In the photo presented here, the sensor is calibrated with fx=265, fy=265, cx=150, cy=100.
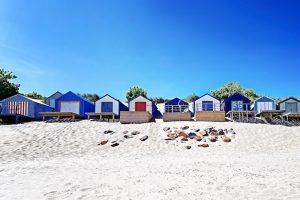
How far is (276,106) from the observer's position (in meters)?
33.7

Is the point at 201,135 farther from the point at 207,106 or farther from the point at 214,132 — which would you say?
the point at 207,106

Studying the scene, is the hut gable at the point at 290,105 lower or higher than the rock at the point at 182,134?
higher

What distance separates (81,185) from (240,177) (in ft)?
16.4

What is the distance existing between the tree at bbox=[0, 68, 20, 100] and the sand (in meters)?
24.6

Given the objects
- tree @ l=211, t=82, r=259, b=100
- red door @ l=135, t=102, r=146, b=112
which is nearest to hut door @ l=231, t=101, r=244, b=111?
red door @ l=135, t=102, r=146, b=112

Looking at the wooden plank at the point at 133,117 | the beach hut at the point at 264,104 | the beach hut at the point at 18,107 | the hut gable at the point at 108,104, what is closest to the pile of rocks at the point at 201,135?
the wooden plank at the point at 133,117

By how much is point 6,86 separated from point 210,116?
1278 inches

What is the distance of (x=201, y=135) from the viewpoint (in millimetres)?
19781

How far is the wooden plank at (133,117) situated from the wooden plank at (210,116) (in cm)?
516

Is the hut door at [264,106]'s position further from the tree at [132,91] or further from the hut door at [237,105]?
the tree at [132,91]

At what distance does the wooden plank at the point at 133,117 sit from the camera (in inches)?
1023

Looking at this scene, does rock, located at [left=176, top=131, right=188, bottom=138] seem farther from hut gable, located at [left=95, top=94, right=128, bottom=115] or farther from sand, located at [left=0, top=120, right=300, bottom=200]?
hut gable, located at [left=95, top=94, right=128, bottom=115]

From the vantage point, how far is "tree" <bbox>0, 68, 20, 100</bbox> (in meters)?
40.7

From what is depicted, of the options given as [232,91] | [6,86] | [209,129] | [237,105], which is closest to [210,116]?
[209,129]
